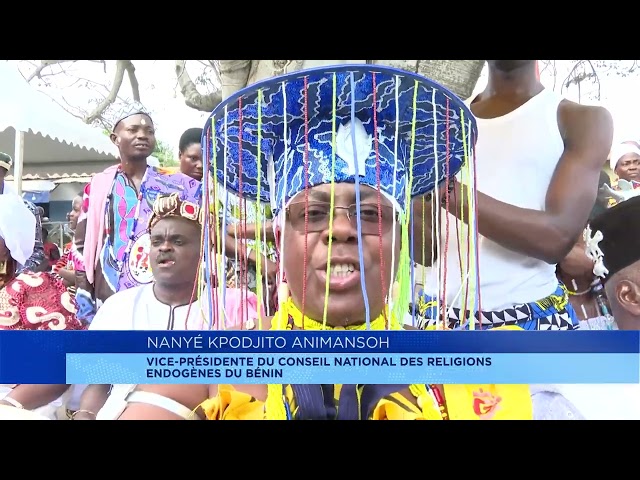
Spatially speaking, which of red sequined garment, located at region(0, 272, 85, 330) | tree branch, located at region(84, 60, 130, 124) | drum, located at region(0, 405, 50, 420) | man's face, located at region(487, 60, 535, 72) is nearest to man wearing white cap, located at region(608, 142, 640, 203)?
man's face, located at region(487, 60, 535, 72)

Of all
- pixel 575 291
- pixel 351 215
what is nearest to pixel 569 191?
pixel 575 291

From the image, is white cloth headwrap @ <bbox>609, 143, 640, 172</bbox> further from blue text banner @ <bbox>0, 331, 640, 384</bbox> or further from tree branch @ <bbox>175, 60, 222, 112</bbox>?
tree branch @ <bbox>175, 60, 222, 112</bbox>

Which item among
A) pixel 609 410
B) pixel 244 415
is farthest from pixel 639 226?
pixel 244 415

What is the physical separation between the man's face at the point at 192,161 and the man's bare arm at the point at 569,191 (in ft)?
4.49

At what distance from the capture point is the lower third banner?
2699 mm

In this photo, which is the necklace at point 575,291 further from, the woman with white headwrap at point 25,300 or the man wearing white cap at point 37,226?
the man wearing white cap at point 37,226

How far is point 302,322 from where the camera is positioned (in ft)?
8.36

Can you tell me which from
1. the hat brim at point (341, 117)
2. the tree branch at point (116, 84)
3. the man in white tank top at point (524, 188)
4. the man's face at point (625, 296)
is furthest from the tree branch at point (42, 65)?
the man's face at point (625, 296)

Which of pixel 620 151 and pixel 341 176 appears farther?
pixel 620 151

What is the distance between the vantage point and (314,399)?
268 centimetres

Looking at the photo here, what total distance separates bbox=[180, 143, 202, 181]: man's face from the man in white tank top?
1.20 meters

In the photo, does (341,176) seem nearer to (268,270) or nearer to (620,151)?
(268,270)

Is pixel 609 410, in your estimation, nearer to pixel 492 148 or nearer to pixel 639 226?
pixel 639 226

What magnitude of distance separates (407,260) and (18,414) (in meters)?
2.05
